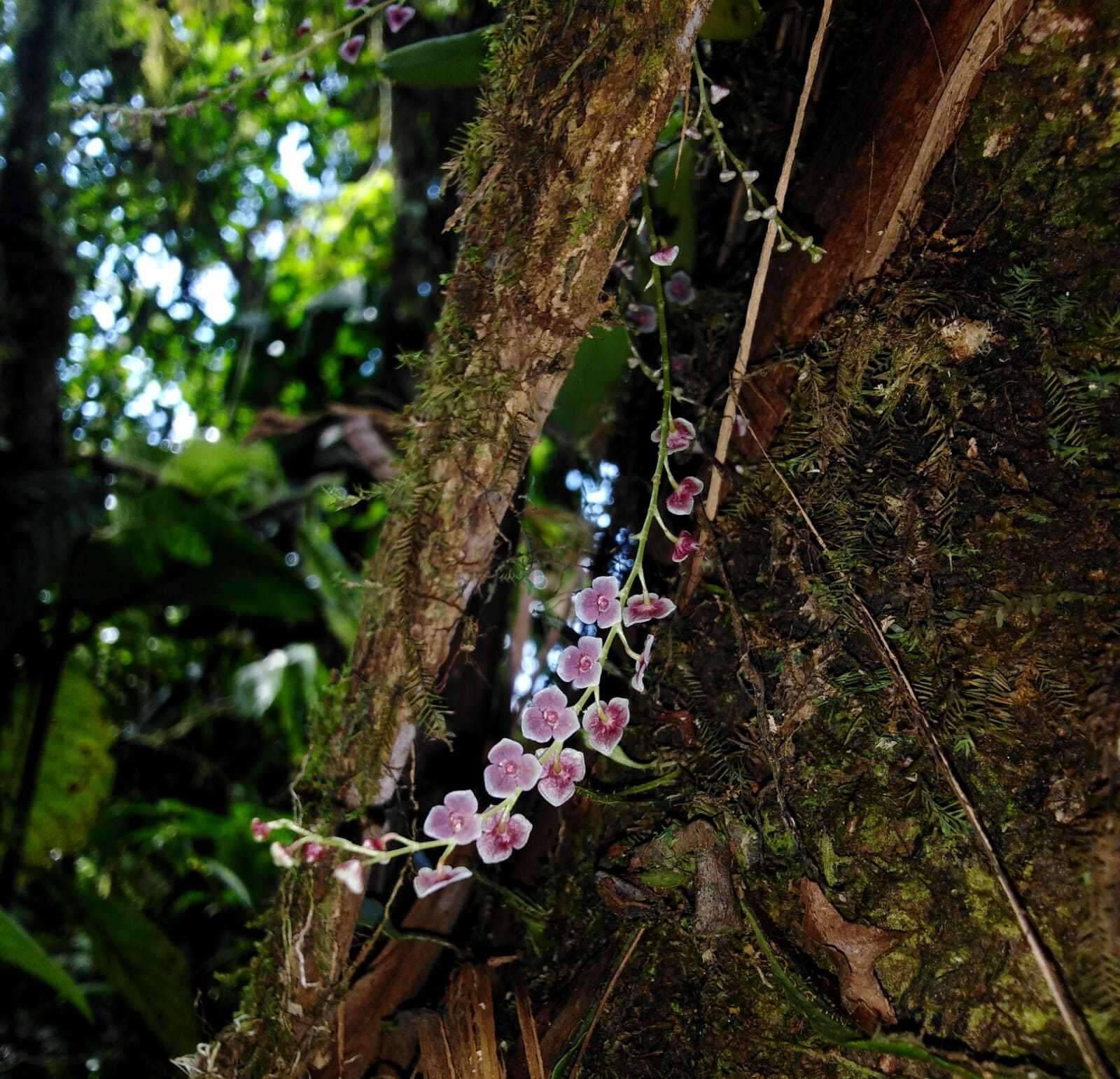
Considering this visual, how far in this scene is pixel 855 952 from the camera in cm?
46

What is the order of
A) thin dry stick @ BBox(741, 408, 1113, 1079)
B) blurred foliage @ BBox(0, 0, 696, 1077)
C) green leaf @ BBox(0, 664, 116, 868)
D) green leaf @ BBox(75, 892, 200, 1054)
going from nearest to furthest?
thin dry stick @ BBox(741, 408, 1113, 1079) < green leaf @ BBox(75, 892, 200, 1054) < blurred foliage @ BBox(0, 0, 696, 1077) < green leaf @ BBox(0, 664, 116, 868)

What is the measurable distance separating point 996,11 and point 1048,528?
337 millimetres

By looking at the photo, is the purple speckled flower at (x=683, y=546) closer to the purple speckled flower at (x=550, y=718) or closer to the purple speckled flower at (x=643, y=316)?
the purple speckled flower at (x=550, y=718)

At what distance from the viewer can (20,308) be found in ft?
5.54

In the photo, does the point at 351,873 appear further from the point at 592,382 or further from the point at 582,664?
the point at 592,382

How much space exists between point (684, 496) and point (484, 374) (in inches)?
6.7

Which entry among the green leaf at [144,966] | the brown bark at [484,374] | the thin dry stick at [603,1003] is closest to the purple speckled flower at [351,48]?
the brown bark at [484,374]

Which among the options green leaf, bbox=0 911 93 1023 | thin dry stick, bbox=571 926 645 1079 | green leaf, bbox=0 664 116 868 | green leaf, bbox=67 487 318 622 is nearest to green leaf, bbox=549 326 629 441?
thin dry stick, bbox=571 926 645 1079

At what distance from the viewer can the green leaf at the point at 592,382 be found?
0.80 m

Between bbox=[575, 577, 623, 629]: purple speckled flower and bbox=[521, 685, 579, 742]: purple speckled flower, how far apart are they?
0.06 meters

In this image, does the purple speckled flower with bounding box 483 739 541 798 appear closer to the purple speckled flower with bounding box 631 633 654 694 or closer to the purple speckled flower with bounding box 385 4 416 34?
the purple speckled flower with bounding box 631 633 654 694

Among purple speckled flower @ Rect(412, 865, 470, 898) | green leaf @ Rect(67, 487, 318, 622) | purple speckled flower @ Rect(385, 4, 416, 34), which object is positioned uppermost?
purple speckled flower @ Rect(385, 4, 416, 34)

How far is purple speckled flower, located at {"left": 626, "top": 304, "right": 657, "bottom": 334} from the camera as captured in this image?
775mm

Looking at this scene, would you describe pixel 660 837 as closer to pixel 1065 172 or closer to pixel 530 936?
pixel 530 936
